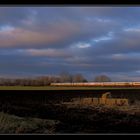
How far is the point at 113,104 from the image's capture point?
363 centimetres

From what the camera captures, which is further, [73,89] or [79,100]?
[73,89]

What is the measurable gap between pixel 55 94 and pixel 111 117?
1.26 m

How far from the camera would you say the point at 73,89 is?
173 inches

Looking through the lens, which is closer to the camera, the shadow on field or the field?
the field

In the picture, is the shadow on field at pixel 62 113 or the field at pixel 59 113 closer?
the field at pixel 59 113
